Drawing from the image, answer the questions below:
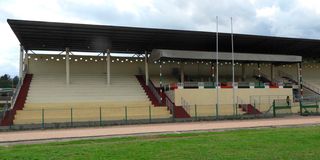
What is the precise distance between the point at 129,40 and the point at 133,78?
7259mm

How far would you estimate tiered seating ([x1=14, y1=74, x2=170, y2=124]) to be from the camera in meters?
32.7

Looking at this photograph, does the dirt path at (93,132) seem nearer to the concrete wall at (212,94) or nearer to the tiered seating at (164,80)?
the concrete wall at (212,94)

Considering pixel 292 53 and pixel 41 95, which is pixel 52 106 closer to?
pixel 41 95

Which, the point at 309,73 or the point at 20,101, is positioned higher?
the point at 309,73

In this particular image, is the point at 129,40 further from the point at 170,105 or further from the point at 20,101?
the point at 20,101

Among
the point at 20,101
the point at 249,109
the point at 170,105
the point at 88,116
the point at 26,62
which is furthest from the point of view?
the point at 26,62

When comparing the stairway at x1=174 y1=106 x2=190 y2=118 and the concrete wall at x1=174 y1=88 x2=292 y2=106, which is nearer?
the stairway at x1=174 y1=106 x2=190 y2=118

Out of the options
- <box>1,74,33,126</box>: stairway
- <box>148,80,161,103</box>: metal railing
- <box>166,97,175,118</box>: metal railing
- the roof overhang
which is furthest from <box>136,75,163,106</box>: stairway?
<box>1,74,33,126</box>: stairway

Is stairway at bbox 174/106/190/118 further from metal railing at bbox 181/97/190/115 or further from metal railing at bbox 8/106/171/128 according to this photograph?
metal railing at bbox 8/106/171/128

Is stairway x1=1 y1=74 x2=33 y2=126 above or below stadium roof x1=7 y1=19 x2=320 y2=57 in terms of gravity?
below

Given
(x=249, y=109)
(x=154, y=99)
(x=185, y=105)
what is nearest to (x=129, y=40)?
(x=154, y=99)

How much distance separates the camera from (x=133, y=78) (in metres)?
47.5

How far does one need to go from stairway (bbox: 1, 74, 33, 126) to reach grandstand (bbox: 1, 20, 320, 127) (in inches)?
2.9

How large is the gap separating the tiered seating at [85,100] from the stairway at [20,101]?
16.3 inches
